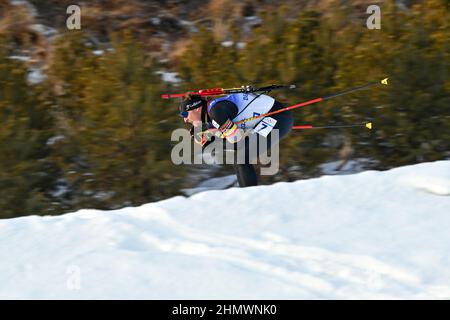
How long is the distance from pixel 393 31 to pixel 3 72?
15.9ft

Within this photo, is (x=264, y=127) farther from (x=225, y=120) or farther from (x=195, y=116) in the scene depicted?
(x=195, y=116)

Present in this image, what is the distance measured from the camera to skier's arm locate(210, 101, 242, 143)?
6.25 m

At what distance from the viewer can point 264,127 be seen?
6.61m

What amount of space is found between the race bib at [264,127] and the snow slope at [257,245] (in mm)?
982

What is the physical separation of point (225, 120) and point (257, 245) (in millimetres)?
1674

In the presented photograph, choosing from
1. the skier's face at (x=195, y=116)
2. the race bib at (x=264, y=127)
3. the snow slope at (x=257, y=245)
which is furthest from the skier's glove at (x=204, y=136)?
the snow slope at (x=257, y=245)

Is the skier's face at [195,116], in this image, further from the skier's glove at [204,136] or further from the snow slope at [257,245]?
the snow slope at [257,245]

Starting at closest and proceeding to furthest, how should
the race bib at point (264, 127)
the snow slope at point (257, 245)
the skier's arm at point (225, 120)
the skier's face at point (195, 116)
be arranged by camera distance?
the snow slope at point (257, 245), the skier's arm at point (225, 120), the skier's face at point (195, 116), the race bib at point (264, 127)

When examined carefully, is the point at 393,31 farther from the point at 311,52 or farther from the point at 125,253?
the point at 125,253

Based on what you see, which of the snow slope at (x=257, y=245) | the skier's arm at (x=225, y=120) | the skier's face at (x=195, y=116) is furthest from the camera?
the skier's face at (x=195, y=116)

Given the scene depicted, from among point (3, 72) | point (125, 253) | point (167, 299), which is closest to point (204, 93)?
point (125, 253)

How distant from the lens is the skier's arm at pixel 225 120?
6.25 metres

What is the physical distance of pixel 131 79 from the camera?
8953mm

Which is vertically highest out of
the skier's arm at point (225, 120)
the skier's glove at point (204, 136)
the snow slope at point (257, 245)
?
the skier's arm at point (225, 120)
